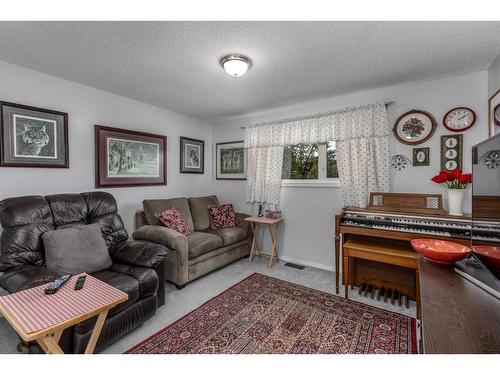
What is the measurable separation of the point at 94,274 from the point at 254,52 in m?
2.28

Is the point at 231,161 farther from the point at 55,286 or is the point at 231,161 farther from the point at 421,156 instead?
the point at 55,286

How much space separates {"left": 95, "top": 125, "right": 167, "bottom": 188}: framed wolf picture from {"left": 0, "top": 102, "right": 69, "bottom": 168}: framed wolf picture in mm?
364

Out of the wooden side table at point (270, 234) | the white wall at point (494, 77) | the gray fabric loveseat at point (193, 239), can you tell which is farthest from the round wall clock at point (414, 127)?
the gray fabric loveseat at point (193, 239)

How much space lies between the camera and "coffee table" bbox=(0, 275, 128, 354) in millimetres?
1067

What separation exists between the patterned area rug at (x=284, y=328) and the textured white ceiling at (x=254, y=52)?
7.56ft

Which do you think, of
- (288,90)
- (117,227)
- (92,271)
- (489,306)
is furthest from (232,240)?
(489,306)

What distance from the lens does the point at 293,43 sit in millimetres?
1855

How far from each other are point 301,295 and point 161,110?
3203 mm

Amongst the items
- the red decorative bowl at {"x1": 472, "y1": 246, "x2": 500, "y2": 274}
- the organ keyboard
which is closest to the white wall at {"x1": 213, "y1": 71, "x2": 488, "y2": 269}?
the organ keyboard

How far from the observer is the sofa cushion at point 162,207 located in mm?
3107

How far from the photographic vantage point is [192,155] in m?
4.13

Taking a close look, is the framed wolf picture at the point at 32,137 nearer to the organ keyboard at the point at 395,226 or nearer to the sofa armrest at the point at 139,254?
the sofa armrest at the point at 139,254

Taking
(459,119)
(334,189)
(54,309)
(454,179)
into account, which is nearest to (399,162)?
(454,179)
